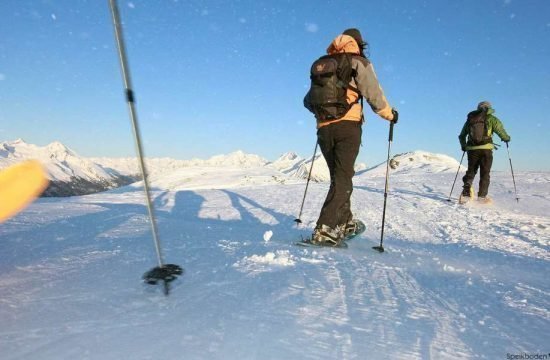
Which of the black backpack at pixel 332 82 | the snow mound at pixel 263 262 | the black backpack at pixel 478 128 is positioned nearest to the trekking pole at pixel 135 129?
the snow mound at pixel 263 262

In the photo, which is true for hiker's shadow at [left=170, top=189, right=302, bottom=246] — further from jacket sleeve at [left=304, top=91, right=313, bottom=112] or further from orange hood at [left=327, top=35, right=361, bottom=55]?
orange hood at [left=327, top=35, right=361, bottom=55]

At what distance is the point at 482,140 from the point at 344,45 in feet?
25.0

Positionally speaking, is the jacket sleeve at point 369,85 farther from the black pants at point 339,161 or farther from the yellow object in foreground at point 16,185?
the yellow object in foreground at point 16,185

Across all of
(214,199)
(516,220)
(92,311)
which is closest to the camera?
(92,311)

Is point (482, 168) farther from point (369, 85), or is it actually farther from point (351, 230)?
point (369, 85)

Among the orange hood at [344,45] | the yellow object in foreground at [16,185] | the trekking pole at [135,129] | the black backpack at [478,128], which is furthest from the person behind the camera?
the black backpack at [478,128]

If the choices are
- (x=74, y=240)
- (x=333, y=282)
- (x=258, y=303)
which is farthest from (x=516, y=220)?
(x=74, y=240)

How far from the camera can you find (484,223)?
24.6ft

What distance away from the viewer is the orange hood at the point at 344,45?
4543 millimetres

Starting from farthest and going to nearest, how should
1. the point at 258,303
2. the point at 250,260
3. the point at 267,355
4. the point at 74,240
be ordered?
1. the point at 74,240
2. the point at 250,260
3. the point at 258,303
4. the point at 267,355

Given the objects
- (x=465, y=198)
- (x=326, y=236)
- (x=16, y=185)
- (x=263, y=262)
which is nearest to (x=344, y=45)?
(x=326, y=236)

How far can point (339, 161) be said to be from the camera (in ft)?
15.4

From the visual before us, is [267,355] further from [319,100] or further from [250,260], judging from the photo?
[319,100]

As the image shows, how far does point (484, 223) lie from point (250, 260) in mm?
6033
